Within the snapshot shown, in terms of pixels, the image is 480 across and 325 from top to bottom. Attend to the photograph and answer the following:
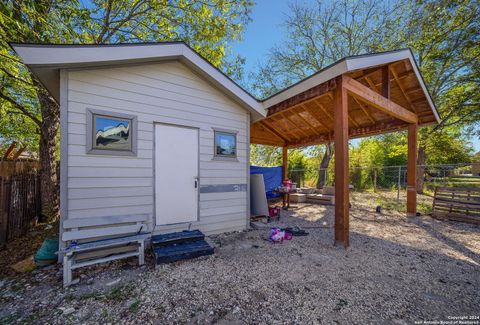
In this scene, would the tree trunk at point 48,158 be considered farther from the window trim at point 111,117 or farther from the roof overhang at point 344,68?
the roof overhang at point 344,68

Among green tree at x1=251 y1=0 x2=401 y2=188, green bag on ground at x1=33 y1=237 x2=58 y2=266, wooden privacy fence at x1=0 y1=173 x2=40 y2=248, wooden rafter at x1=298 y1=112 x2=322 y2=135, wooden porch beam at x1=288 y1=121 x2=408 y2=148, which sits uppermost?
green tree at x1=251 y1=0 x2=401 y2=188

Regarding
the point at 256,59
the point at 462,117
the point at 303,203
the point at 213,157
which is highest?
the point at 256,59

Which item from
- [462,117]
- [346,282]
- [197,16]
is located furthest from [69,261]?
Answer: [462,117]

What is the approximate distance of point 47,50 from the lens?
270cm

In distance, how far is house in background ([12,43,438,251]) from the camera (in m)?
2.96

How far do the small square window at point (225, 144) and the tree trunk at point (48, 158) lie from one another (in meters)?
4.52

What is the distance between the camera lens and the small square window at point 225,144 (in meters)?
4.33

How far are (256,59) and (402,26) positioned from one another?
26.2 ft

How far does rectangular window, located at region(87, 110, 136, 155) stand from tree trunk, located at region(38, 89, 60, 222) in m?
3.37

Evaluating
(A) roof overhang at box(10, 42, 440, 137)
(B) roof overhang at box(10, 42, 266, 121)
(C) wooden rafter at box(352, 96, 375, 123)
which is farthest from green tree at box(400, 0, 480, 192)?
(B) roof overhang at box(10, 42, 266, 121)

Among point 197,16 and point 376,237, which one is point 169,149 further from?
point 197,16

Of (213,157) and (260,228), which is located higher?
(213,157)

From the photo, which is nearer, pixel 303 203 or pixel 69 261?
pixel 69 261

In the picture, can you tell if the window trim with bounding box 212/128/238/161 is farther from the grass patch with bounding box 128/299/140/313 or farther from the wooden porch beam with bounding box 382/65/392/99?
the wooden porch beam with bounding box 382/65/392/99
